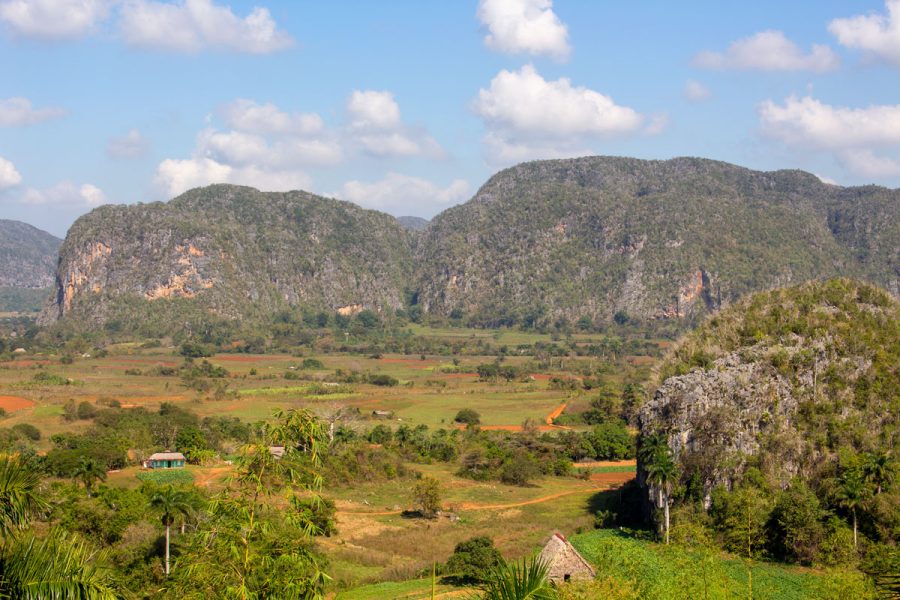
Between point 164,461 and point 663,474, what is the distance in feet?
106

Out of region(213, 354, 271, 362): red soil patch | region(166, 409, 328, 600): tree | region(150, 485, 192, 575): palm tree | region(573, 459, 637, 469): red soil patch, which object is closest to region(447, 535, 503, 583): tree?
region(150, 485, 192, 575): palm tree

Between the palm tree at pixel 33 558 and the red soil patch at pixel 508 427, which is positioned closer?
the palm tree at pixel 33 558

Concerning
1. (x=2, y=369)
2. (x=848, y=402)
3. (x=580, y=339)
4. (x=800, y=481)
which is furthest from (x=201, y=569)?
(x=580, y=339)

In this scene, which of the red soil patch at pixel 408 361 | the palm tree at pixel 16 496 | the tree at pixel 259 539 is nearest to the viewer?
the palm tree at pixel 16 496

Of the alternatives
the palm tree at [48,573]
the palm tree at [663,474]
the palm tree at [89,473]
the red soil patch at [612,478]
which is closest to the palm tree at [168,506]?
the palm tree at [89,473]

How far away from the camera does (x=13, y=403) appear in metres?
75.8

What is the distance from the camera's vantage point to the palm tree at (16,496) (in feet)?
23.5

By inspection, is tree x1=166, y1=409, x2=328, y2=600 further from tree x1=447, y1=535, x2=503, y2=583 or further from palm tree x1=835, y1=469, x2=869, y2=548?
palm tree x1=835, y1=469, x2=869, y2=548

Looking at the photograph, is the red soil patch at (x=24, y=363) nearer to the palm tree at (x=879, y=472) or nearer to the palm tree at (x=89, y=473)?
the palm tree at (x=89, y=473)

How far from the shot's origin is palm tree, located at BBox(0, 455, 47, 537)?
282 inches

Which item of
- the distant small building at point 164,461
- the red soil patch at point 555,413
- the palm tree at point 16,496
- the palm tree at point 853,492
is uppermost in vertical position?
the palm tree at point 16,496

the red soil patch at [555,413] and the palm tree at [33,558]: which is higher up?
the palm tree at [33,558]

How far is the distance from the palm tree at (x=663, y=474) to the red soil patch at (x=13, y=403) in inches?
2288

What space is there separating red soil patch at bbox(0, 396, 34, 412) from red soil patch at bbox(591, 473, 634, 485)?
5007 cm
